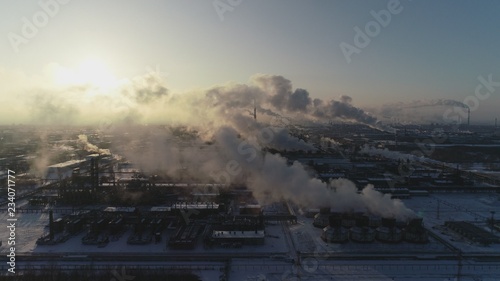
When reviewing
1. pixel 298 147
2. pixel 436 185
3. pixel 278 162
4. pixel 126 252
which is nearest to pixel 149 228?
pixel 126 252

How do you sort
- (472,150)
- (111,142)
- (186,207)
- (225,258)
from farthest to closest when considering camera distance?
(111,142)
(472,150)
(186,207)
(225,258)

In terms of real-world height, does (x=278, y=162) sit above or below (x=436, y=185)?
above

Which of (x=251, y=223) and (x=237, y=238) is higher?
(x=251, y=223)

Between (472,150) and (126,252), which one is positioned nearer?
(126,252)

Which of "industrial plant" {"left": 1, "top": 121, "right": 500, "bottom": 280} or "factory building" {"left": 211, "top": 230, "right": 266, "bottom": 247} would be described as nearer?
"industrial plant" {"left": 1, "top": 121, "right": 500, "bottom": 280}

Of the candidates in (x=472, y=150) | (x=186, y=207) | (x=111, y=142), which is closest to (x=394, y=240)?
(x=186, y=207)

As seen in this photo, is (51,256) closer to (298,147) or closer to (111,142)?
(298,147)

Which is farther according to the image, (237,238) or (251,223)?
(251,223)

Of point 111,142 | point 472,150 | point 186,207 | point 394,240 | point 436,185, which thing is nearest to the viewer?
point 394,240

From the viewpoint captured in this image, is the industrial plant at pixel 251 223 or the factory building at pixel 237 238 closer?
the industrial plant at pixel 251 223

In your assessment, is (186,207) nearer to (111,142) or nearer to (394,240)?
(394,240)
